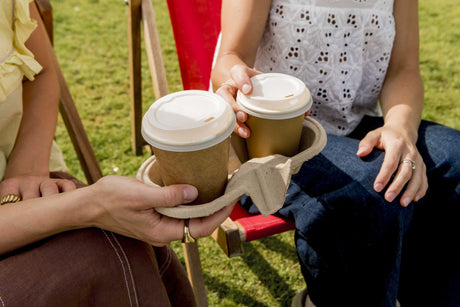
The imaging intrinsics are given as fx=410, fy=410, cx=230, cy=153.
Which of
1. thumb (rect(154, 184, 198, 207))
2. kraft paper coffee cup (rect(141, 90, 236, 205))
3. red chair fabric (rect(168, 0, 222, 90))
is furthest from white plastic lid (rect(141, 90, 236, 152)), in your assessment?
red chair fabric (rect(168, 0, 222, 90))

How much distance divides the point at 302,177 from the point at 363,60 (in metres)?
0.57

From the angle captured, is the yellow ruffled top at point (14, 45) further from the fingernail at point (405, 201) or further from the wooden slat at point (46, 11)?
the fingernail at point (405, 201)

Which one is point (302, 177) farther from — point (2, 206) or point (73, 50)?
point (73, 50)

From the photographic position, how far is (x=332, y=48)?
1.52 metres

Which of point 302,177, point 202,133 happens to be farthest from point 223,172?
point 302,177

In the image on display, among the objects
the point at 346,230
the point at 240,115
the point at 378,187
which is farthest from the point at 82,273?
the point at 378,187

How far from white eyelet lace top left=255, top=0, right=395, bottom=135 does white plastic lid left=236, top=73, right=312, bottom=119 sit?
444mm

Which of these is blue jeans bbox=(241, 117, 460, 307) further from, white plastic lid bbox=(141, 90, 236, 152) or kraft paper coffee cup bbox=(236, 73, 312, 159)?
white plastic lid bbox=(141, 90, 236, 152)

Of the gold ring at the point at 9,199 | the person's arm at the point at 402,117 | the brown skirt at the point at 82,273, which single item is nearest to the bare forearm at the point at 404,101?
the person's arm at the point at 402,117

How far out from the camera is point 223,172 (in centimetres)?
105

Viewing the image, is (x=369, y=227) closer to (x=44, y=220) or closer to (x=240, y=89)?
(x=240, y=89)

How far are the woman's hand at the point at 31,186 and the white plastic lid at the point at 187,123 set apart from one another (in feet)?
1.47

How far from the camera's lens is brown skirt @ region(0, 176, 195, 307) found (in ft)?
3.02

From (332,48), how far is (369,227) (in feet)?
2.20
